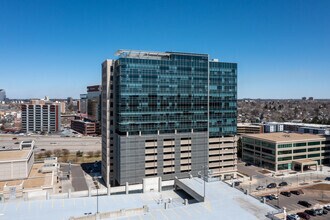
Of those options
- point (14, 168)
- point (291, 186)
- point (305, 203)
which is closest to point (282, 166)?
point (291, 186)

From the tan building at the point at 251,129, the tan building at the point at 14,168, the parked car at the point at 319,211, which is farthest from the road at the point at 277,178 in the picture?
the tan building at the point at 251,129

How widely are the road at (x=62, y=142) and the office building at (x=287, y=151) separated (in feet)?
278

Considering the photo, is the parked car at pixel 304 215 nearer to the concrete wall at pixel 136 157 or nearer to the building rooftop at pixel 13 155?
the concrete wall at pixel 136 157

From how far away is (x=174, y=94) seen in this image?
3317 inches

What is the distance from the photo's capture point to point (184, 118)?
282 feet

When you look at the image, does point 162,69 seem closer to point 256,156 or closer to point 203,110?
point 203,110

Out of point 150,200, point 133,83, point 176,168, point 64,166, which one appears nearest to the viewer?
point 150,200

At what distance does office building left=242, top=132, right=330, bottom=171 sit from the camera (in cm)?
10844

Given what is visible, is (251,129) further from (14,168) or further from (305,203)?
(14,168)

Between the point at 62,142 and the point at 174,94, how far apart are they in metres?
119

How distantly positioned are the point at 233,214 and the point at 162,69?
48662mm

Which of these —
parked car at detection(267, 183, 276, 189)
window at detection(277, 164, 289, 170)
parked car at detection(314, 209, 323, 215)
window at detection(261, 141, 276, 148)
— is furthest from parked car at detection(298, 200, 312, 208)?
window at detection(261, 141, 276, 148)

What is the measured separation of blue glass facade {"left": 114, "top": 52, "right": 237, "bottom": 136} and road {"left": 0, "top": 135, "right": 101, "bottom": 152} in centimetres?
8277

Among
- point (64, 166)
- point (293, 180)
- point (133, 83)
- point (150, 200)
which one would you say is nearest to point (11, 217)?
point (150, 200)
